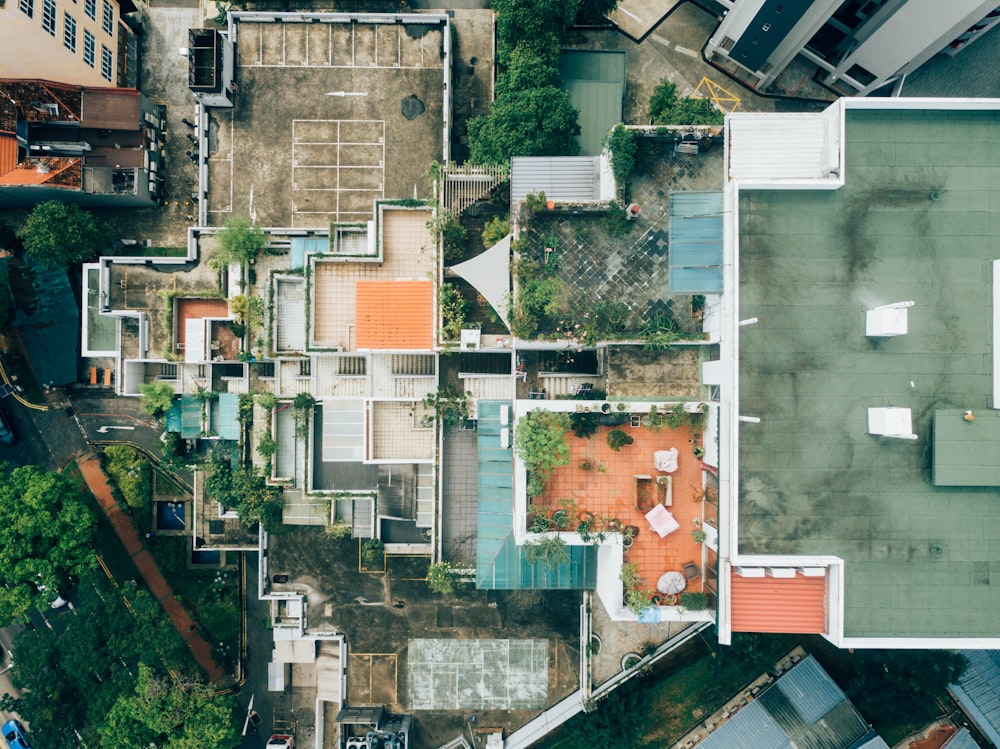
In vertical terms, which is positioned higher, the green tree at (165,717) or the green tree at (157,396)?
the green tree at (157,396)

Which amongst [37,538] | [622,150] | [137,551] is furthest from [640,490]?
[37,538]

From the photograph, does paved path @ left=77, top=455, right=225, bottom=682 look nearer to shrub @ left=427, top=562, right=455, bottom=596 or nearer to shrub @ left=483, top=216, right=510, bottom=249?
shrub @ left=427, top=562, right=455, bottom=596

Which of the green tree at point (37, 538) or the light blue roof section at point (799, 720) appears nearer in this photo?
the green tree at point (37, 538)

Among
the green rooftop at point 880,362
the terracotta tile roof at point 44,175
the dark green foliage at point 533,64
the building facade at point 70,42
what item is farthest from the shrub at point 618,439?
the building facade at point 70,42

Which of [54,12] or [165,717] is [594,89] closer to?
[54,12]

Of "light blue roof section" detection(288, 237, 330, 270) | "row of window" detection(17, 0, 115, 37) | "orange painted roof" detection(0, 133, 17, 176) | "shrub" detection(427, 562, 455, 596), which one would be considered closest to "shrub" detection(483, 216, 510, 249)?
"light blue roof section" detection(288, 237, 330, 270)

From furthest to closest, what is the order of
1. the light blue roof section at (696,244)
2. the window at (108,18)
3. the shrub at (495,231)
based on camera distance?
1. the window at (108,18)
2. the shrub at (495,231)
3. the light blue roof section at (696,244)

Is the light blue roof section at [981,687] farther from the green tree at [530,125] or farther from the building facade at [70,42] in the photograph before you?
the building facade at [70,42]
